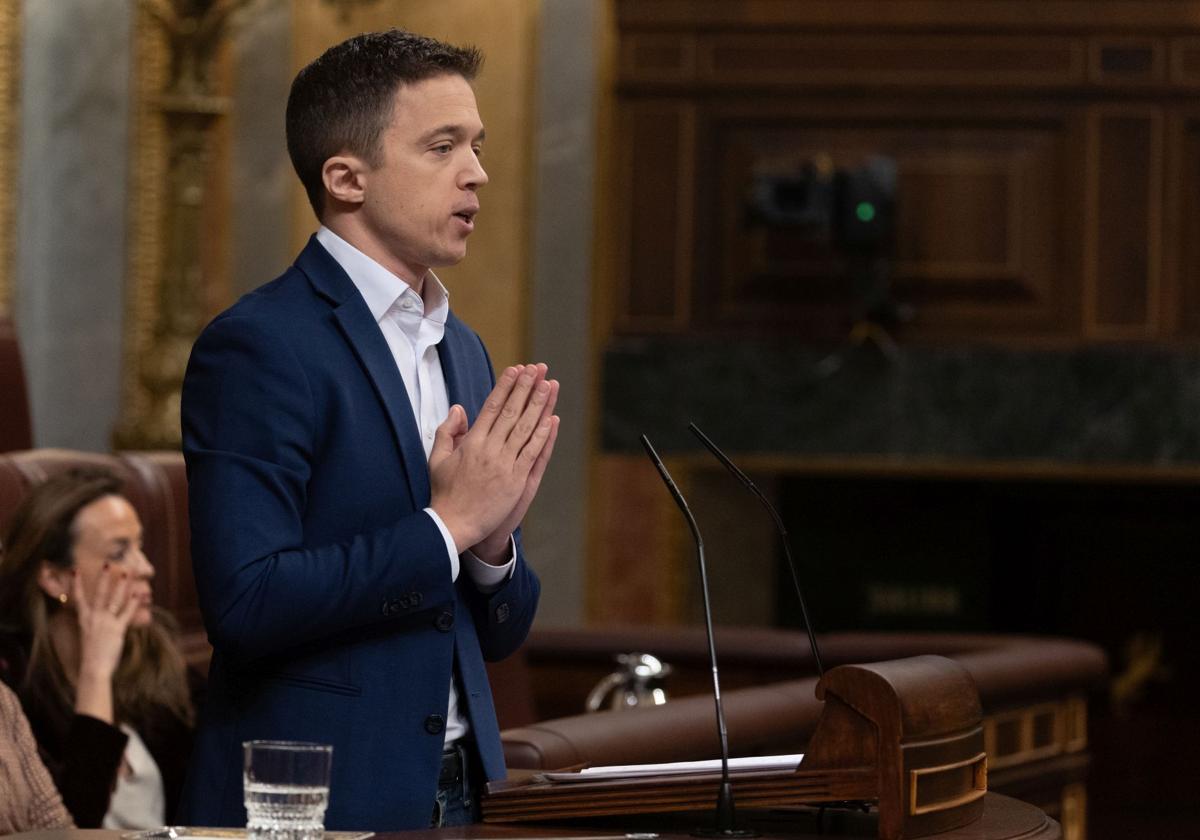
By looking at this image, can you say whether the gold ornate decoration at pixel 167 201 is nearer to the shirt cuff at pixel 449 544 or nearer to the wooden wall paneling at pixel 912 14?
the wooden wall paneling at pixel 912 14

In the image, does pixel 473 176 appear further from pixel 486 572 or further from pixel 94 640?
pixel 94 640

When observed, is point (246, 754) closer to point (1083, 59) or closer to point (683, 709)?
point (683, 709)

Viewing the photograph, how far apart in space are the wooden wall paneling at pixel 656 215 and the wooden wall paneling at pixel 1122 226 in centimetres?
137

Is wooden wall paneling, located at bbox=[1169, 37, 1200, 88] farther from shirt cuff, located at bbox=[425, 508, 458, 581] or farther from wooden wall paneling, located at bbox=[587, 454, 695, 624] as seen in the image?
shirt cuff, located at bbox=[425, 508, 458, 581]

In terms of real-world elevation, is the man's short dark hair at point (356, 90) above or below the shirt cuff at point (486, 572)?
above

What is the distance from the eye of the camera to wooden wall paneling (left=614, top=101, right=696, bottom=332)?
7.27 meters

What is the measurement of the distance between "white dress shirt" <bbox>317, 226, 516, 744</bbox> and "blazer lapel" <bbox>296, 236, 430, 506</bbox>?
0.05 ft

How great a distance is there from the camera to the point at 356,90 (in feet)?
6.53

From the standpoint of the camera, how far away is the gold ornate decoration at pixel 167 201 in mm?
6754

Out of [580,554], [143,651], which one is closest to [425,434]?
[143,651]

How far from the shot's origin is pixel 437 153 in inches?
78.0

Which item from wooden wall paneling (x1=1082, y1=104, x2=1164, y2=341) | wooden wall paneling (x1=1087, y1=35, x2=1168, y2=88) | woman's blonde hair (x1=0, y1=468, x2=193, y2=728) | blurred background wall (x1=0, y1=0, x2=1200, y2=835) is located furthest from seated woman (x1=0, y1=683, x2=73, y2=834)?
wooden wall paneling (x1=1087, y1=35, x2=1168, y2=88)

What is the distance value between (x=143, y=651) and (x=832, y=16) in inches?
168

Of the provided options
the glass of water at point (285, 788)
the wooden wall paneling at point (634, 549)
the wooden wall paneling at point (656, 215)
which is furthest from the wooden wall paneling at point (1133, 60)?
the glass of water at point (285, 788)
